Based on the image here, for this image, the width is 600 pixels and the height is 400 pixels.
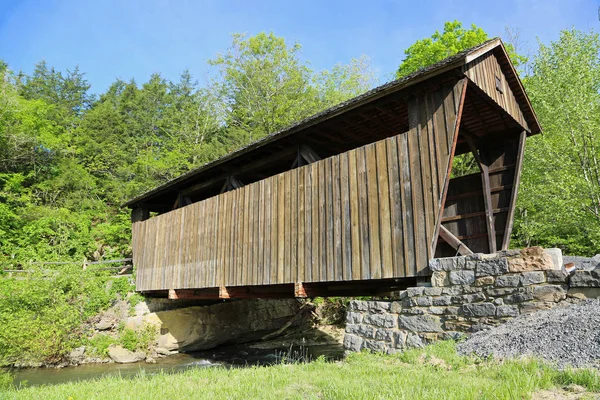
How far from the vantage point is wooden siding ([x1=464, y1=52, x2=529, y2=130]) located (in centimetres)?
628

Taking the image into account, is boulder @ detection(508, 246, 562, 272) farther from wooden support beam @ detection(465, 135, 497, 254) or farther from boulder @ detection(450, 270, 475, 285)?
wooden support beam @ detection(465, 135, 497, 254)

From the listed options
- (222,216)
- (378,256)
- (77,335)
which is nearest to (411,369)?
(378,256)

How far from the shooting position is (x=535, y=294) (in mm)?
4570

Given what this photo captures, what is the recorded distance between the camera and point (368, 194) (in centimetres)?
661

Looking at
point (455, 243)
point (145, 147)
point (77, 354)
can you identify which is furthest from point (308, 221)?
point (145, 147)

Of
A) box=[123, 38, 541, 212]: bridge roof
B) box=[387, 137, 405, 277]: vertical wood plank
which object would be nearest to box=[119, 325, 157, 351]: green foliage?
box=[123, 38, 541, 212]: bridge roof

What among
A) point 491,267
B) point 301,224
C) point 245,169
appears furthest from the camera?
point 245,169

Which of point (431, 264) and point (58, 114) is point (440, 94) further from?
point (58, 114)

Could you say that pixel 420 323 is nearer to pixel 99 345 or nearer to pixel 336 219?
pixel 336 219

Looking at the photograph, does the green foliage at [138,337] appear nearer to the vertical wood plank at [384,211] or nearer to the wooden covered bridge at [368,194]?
the wooden covered bridge at [368,194]

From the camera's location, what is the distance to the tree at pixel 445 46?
62.6ft

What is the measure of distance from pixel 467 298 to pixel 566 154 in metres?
10.8

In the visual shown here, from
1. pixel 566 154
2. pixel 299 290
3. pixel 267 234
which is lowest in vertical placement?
pixel 299 290

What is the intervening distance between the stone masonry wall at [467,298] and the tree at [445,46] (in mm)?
15518
